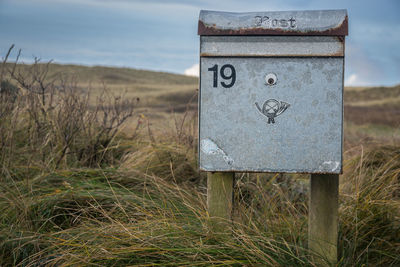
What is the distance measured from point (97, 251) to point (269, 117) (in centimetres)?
108

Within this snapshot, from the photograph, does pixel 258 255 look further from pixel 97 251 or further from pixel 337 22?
pixel 337 22

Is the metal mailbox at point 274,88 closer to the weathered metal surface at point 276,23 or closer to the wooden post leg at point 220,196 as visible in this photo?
the weathered metal surface at point 276,23

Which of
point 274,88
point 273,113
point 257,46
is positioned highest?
point 257,46

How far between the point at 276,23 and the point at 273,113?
1.40 ft

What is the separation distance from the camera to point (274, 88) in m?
2.01

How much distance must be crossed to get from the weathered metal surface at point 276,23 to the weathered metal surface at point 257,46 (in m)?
0.03

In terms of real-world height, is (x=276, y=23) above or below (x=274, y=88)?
above

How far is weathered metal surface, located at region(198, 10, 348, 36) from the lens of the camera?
1.97 meters

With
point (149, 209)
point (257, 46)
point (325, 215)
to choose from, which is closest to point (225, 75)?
point (257, 46)

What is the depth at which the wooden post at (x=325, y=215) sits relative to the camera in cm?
219

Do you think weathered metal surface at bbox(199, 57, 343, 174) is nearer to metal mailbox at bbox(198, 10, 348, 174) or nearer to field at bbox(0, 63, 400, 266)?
metal mailbox at bbox(198, 10, 348, 174)

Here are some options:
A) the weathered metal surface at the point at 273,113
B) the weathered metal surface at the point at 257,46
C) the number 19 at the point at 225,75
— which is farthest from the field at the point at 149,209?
the weathered metal surface at the point at 257,46

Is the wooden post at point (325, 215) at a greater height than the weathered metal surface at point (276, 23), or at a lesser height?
lesser

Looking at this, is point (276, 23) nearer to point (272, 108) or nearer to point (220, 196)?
point (272, 108)
